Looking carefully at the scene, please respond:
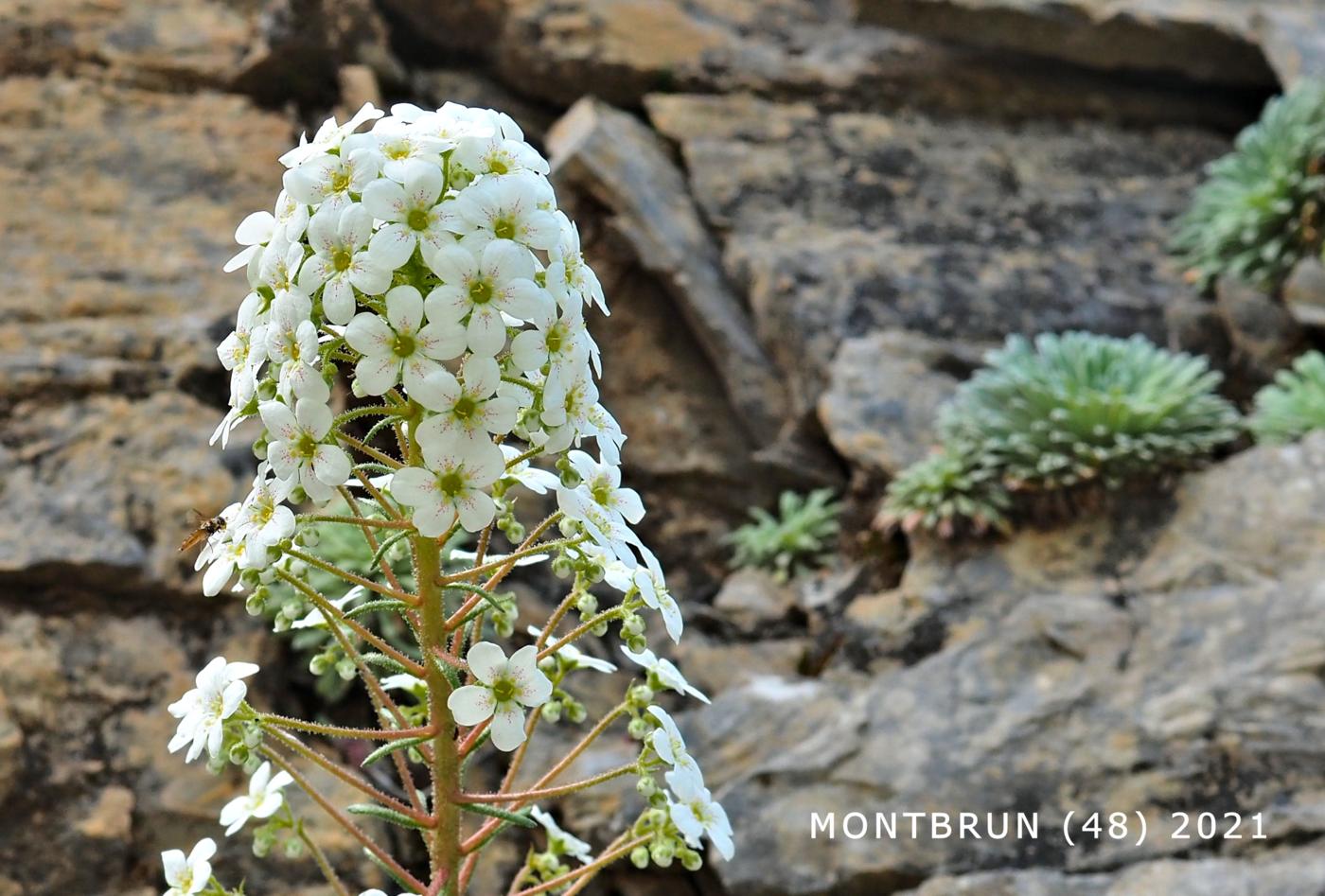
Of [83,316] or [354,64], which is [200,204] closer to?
[83,316]

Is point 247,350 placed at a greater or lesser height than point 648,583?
greater

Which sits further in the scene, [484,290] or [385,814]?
[385,814]

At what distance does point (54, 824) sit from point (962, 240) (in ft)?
18.7

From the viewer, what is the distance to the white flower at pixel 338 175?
1507 millimetres

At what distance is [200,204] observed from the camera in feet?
19.4

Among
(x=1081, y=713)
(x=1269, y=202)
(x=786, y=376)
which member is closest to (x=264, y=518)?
(x=1081, y=713)

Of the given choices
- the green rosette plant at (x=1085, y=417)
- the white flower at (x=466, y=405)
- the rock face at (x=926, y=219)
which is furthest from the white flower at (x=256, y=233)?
the rock face at (x=926, y=219)

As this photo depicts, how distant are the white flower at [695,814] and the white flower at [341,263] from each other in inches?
32.3

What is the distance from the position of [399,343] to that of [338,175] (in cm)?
27

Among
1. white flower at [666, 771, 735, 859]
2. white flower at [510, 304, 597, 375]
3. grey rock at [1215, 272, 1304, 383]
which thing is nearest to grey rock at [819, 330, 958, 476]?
grey rock at [1215, 272, 1304, 383]

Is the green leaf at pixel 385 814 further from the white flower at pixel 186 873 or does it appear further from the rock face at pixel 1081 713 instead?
the rock face at pixel 1081 713

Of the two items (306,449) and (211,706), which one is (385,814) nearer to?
(211,706)

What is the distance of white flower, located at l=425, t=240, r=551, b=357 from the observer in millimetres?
1452

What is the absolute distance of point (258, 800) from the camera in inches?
72.6
